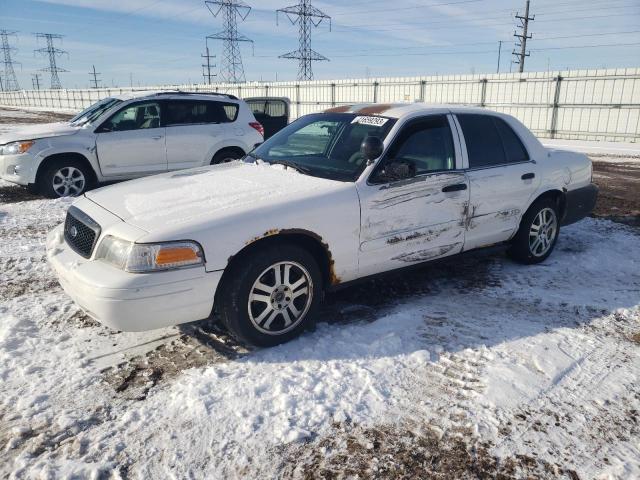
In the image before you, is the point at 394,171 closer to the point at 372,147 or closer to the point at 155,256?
the point at 372,147

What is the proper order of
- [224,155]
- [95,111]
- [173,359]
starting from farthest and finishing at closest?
[224,155]
[95,111]
[173,359]

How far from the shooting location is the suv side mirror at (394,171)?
12.8 feet

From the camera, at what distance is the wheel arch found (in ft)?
11.0

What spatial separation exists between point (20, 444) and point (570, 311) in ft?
13.2

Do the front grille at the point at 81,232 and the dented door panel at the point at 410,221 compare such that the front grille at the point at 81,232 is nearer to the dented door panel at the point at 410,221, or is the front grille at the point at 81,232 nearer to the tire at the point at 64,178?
the dented door panel at the point at 410,221

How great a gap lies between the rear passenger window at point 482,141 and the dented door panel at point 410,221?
1.12ft

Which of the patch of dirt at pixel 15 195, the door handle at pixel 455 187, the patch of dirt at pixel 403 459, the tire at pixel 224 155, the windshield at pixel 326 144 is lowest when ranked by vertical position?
the patch of dirt at pixel 403 459

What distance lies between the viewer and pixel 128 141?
849 centimetres

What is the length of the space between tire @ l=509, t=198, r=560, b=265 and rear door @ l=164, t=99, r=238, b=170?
18.7 ft

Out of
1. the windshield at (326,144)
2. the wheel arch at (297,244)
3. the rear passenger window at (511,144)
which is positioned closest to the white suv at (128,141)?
the windshield at (326,144)

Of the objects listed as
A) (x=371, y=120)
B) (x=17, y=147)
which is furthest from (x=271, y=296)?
(x=17, y=147)

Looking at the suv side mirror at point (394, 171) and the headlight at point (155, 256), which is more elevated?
the suv side mirror at point (394, 171)

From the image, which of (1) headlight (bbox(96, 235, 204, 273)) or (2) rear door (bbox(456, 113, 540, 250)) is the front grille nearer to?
(1) headlight (bbox(96, 235, 204, 273))

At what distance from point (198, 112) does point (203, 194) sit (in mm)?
5926
